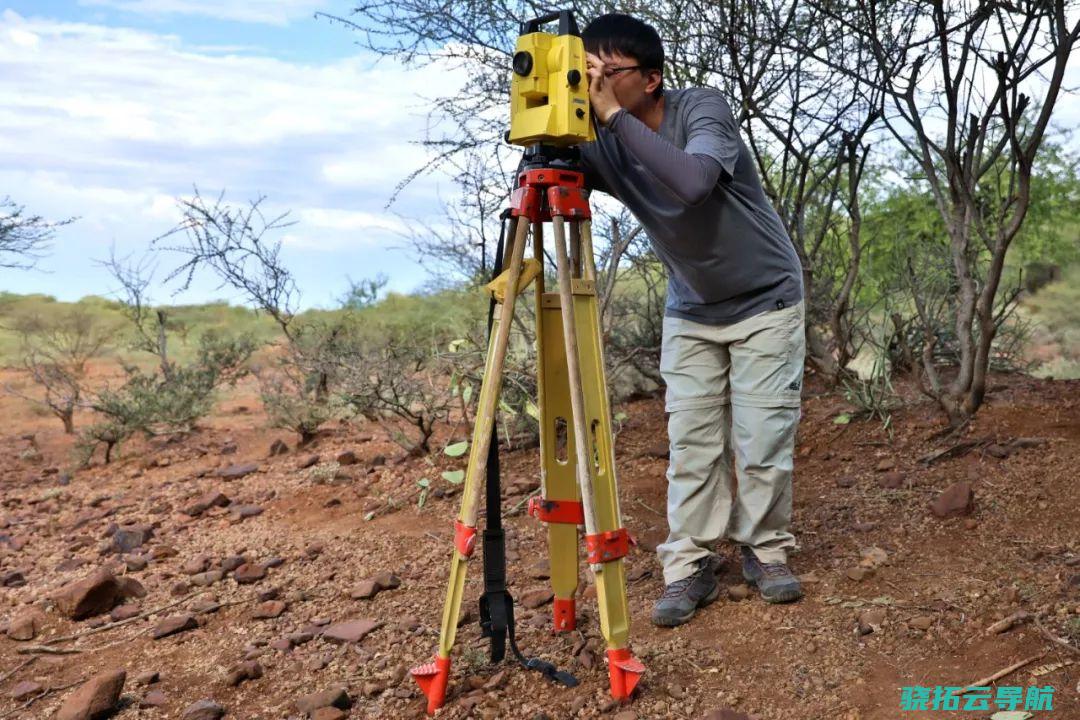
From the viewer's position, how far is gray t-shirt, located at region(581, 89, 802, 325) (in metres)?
2.77

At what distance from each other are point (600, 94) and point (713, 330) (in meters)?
0.93

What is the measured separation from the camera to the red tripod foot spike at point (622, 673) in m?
2.44

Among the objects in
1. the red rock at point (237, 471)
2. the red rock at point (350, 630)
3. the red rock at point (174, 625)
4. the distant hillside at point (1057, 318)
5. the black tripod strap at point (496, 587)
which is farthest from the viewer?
the distant hillside at point (1057, 318)

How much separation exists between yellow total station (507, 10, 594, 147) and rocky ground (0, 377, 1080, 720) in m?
1.44

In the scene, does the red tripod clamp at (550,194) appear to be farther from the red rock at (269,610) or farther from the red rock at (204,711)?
the red rock at (269,610)

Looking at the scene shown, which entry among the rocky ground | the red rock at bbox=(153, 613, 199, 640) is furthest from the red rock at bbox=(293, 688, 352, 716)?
the red rock at bbox=(153, 613, 199, 640)

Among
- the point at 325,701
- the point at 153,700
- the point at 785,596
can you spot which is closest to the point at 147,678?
the point at 153,700

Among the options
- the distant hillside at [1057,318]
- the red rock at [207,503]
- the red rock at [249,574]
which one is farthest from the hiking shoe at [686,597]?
the distant hillside at [1057,318]

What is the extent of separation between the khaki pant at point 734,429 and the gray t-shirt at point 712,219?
8cm

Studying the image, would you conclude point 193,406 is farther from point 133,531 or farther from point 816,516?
point 816,516

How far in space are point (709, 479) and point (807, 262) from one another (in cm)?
237

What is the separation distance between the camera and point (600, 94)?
249 cm

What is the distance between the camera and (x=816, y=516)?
387 cm

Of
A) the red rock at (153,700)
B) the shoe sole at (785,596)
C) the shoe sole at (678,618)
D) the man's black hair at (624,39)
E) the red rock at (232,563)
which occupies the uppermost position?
the man's black hair at (624,39)
